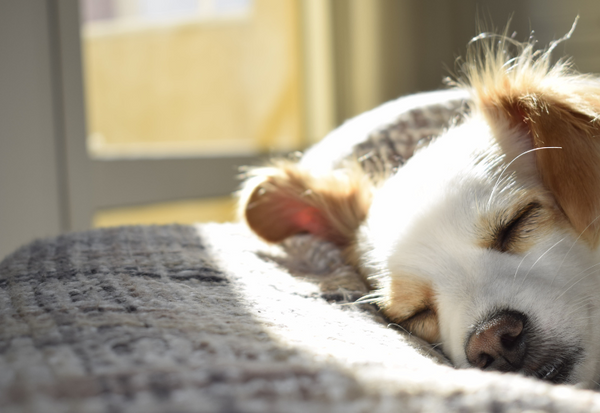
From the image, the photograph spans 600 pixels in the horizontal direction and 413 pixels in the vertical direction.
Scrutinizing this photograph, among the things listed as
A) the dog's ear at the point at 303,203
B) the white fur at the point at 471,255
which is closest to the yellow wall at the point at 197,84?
the dog's ear at the point at 303,203

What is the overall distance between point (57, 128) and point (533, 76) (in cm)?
189

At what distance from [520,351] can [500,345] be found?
0.11 feet

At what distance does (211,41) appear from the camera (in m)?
3.17

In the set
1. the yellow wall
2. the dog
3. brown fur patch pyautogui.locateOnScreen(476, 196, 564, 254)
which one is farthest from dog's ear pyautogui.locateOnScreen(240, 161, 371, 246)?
the yellow wall

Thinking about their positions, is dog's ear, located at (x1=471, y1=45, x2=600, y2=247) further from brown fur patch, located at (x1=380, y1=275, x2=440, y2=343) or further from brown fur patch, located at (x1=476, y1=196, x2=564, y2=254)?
brown fur patch, located at (x1=380, y1=275, x2=440, y2=343)

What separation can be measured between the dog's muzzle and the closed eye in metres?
0.19

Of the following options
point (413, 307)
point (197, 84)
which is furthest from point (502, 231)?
point (197, 84)

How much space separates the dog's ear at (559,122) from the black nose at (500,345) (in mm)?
276

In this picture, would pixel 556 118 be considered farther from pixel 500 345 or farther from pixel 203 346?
pixel 203 346

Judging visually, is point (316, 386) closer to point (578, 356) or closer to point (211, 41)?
point (578, 356)

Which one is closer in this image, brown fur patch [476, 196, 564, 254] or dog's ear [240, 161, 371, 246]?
brown fur patch [476, 196, 564, 254]

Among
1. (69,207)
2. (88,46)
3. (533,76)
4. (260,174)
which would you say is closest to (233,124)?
(88,46)

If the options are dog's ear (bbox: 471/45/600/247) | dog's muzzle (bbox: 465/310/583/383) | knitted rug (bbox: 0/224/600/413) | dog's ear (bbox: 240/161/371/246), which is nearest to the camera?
knitted rug (bbox: 0/224/600/413)

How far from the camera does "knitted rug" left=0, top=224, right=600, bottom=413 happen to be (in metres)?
0.49
